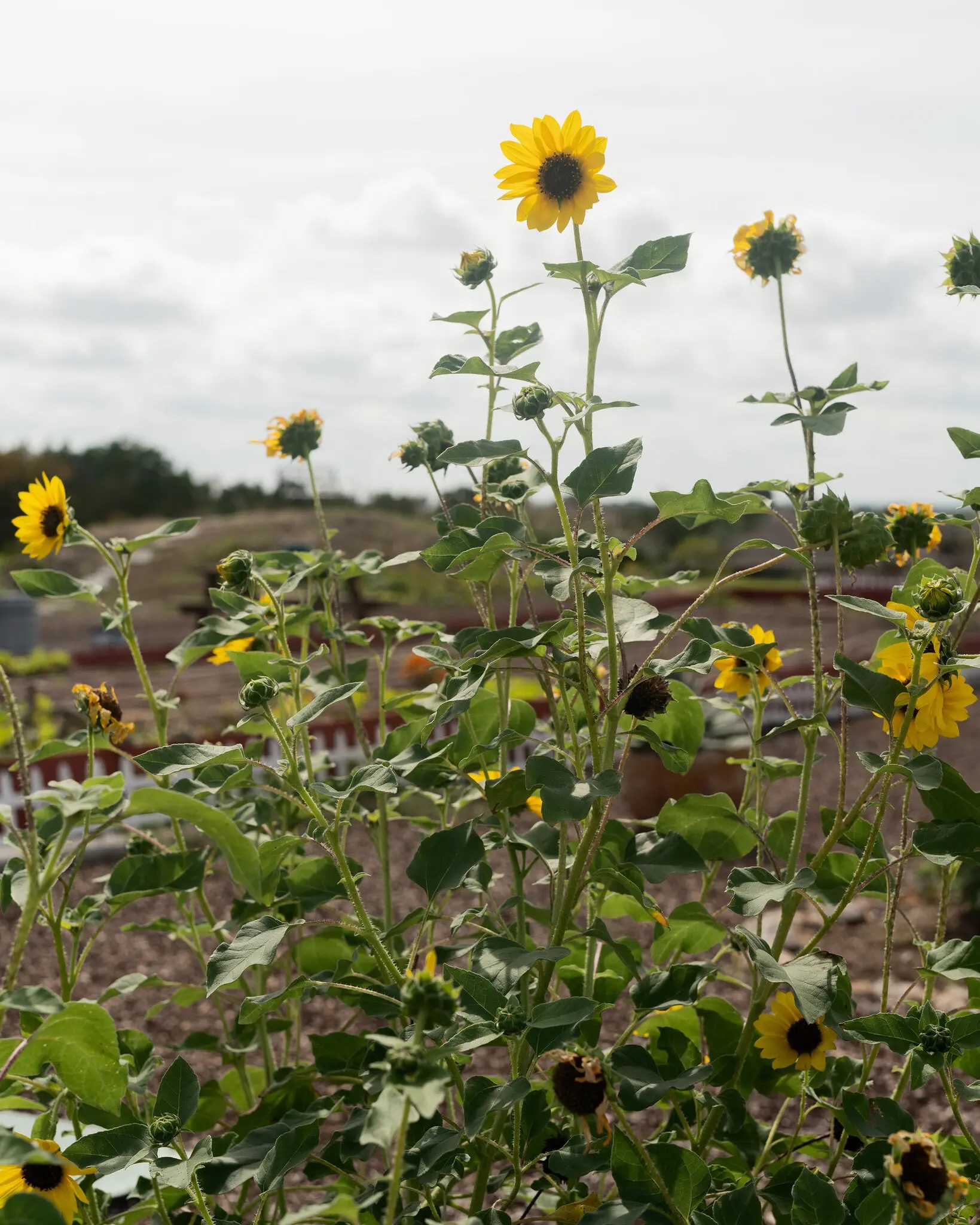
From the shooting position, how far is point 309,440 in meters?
1.57

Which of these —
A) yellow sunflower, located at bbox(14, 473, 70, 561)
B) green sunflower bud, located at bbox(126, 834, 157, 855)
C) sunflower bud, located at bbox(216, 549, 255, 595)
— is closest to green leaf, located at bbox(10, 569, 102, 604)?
yellow sunflower, located at bbox(14, 473, 70, 561)

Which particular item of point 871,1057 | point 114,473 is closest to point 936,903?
point 871,1057

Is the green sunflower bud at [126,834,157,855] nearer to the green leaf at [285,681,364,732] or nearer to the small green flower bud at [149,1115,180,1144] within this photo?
the small green flower bud at [149,1115,180,1144]

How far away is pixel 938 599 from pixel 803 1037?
1.58ft

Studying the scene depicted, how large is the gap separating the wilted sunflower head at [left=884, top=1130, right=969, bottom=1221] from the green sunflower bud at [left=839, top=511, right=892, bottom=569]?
0.48 m

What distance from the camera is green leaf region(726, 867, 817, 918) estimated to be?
35.3 inches

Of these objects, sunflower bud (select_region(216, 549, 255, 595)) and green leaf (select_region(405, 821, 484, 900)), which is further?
sunflower bud (select_region(216, 549, 255, 595))

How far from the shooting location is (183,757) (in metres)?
0.89

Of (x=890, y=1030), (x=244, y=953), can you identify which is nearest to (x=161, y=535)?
(x=244, y=953)

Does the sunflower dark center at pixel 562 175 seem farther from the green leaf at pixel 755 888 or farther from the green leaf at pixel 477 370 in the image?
the green leaf at pixel 755 888

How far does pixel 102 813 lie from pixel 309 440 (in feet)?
2.26

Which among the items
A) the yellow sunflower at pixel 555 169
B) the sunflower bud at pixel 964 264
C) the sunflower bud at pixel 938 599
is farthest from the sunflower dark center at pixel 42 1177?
the sunflower bud at pixel 964 264

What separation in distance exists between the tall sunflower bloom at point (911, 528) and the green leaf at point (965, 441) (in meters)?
0.08

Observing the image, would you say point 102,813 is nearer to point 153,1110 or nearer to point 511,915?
point 153,1110
